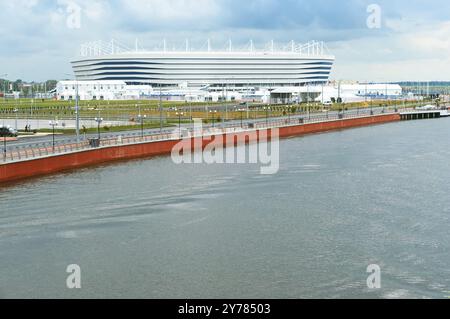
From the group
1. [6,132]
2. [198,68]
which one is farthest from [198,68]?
[6,132]

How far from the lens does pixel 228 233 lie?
2747 cm

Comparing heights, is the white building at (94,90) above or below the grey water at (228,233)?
above

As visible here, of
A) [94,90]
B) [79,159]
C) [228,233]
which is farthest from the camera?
[94,90]

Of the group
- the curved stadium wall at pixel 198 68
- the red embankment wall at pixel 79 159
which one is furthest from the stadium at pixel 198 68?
the red embankment wall at pixel 79 159

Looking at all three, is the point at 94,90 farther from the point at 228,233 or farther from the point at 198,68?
the point at 228,233

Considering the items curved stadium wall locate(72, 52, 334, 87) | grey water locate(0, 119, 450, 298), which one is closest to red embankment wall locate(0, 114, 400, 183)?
grey water locate(0, 119, 450, 298)

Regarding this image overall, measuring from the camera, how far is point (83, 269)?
2295cm

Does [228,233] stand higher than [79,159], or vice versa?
[79,159]

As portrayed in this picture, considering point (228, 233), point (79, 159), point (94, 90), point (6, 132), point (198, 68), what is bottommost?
point (228, 233)

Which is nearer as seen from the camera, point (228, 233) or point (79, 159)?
point (228, 233)

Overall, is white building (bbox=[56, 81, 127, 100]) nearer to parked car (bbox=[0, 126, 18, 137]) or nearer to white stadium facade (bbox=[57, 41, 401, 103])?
white stadium facade (bbox=[57, 41, 401, 103])

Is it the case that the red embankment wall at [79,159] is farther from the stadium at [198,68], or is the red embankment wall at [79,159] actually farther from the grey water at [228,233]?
the stadium at [198,68]

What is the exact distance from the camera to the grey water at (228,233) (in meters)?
21.3

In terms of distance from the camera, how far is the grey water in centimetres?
2134
